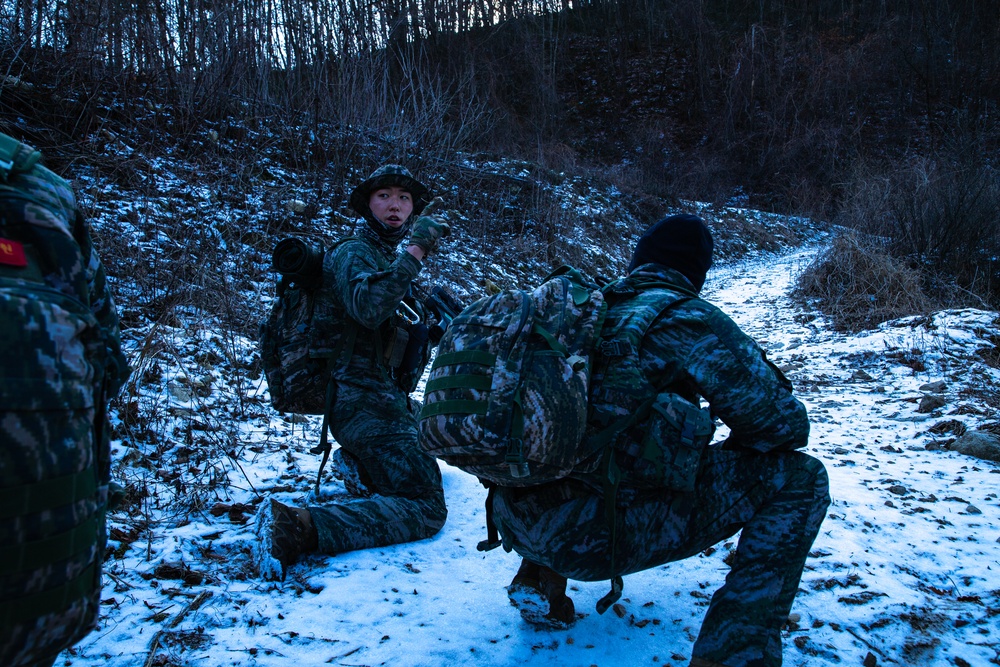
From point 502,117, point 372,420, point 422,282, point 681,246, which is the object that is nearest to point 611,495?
point 681,246

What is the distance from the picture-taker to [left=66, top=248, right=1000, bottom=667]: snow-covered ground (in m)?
2.03

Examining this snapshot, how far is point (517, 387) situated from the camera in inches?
68.4

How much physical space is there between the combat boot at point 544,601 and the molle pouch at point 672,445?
0.57 meters

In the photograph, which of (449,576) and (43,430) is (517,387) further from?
(449,576)

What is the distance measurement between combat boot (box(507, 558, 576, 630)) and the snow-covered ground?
0.17ft

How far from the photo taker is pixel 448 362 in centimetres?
187

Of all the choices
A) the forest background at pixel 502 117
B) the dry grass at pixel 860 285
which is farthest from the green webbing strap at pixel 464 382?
the dry grass at pixel 860 285

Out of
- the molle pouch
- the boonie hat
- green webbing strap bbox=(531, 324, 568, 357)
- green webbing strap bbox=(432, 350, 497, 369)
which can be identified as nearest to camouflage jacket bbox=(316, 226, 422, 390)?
the boonie hat

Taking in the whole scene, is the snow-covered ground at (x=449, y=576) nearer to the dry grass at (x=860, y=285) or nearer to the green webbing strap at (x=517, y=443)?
the green webbing strap at (x=517, y=443)

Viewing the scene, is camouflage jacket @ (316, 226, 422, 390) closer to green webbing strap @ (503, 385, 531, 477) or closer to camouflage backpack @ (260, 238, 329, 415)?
camouflage backpack @ (260, 238, 329, 415)

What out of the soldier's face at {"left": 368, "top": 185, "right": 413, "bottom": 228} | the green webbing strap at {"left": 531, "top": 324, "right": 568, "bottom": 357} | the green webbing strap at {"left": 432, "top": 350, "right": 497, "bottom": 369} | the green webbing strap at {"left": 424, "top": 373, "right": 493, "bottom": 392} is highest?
the soldier's face at {"left": 368, "top": 185, "right": 413, "bottom": 228}

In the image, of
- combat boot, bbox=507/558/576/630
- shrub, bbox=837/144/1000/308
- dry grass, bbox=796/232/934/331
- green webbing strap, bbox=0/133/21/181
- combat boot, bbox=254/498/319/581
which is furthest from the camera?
shrub, bbox=837/144/1000/308

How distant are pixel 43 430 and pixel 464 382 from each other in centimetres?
99

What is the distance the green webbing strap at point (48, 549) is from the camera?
102cm
